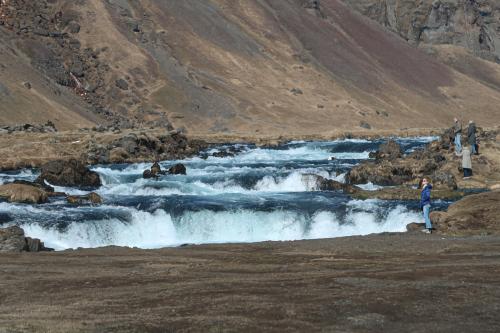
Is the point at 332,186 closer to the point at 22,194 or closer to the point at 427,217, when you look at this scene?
the point at 427,217

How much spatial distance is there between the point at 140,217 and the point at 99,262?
11253mm

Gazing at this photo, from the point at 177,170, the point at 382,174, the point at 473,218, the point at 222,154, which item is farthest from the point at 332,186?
the point at 222,154

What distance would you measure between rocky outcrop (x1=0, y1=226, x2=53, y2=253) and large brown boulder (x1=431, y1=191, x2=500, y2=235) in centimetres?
1364

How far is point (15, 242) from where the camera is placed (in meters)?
25.8

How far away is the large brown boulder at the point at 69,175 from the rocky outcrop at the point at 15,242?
1775 centimetres

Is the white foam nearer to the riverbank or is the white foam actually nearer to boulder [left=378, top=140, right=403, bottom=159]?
boulder [left=378, top=140, right=403, bottom=159]

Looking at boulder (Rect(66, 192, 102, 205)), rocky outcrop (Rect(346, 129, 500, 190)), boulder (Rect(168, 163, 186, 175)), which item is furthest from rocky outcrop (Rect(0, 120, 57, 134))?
rocky outcrop (Rect(346, 129, 500, 190))

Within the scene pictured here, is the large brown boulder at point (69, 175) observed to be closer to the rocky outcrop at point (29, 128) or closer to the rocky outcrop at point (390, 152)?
the rocky outcrop at point (390, 152)

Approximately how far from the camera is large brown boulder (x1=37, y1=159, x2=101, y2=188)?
44.5 m

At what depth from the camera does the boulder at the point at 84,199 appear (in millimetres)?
37581

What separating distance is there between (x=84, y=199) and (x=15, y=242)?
41.2ft

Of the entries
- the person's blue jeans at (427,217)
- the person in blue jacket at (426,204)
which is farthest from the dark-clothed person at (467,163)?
the person in blue jacket at (426,204)

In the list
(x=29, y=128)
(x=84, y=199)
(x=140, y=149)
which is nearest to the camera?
(x=84, y=199)

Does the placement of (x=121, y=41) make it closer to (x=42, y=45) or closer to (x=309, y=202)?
(x=42, y=45)
